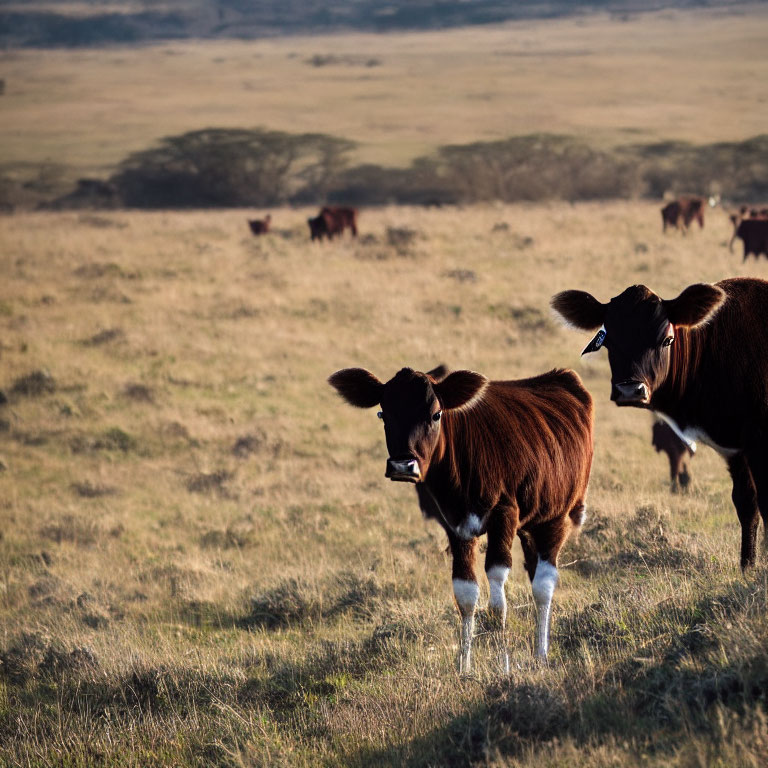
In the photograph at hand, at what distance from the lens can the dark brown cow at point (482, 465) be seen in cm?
502

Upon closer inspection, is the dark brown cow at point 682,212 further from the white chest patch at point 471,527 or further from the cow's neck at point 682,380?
the white chest patch at point 471,527

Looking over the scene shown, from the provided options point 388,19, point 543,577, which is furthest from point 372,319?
point 388,19

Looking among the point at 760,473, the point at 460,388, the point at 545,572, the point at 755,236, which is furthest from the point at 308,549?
the point at 755,236

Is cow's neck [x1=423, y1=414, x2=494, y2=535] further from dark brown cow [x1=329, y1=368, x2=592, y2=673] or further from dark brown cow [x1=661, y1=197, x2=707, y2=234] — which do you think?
dark brown cow [x1=661, y1=197, x2=707, y2=234]

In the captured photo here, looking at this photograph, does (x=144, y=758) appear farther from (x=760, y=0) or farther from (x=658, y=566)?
(x=760, y=0)

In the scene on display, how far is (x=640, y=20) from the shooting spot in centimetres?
12444

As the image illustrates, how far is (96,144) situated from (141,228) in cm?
3420

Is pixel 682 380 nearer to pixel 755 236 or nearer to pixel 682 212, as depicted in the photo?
pixel 755 236

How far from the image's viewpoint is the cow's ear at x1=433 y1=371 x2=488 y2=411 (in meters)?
5.21

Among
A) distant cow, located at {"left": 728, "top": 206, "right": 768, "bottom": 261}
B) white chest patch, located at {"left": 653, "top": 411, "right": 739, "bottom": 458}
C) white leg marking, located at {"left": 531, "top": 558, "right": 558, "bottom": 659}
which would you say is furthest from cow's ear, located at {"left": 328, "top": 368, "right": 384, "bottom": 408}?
distant cow, located at {"left": 728, "top": 206, "right": 768, "bottom": 261}

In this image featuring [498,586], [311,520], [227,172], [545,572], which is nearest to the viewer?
[498,586]

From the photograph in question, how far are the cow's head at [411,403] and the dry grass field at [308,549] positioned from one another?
3.69 ft

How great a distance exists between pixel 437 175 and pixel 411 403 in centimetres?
4619

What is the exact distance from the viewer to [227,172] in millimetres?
52594
